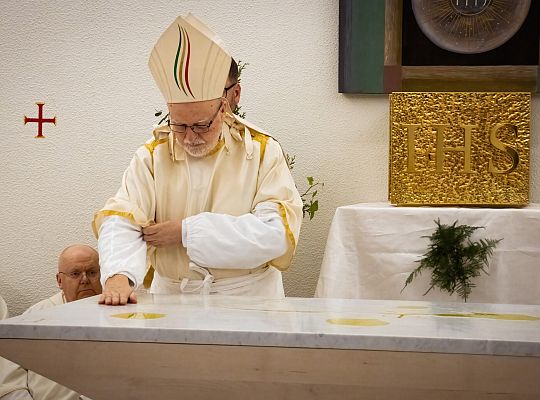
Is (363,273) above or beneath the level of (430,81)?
beneath

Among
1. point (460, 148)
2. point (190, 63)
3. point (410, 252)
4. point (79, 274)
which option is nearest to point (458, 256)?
point (410, 252)

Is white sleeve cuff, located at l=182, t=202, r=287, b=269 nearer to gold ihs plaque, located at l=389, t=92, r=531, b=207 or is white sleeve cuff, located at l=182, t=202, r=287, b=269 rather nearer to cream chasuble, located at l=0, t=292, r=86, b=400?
gold ihs plaque, located at l=389, t=92, r=531, b=207

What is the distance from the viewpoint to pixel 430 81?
415 centimetres

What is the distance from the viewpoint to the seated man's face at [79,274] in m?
4.12

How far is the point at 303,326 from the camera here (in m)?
2.02

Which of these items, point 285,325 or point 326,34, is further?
point 326,34

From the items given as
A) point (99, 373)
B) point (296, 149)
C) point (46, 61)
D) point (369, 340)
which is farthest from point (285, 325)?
point (46, 61)

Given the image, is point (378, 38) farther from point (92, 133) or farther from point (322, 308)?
point (322, 308)

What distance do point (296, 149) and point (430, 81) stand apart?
0.78 m

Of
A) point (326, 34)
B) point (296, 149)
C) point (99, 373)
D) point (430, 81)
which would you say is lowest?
point (99, 373)

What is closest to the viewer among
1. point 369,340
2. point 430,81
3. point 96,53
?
point 369,340

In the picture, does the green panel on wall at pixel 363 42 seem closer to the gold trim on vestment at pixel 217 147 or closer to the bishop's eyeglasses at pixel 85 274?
the gold trim on vestment at pixel 217 147

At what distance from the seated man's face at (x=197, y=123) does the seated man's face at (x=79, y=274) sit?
136 centimetres

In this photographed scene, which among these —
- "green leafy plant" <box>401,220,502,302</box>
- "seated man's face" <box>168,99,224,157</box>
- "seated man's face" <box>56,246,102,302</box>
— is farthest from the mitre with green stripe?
"seated man's face" <box>56,246,102,302</box>
